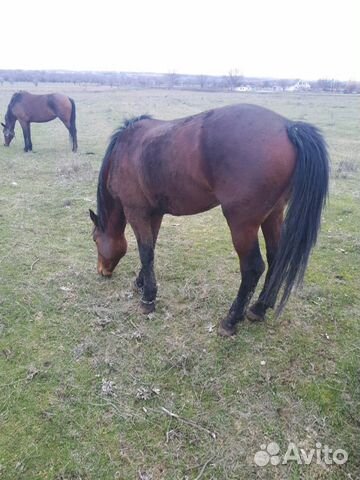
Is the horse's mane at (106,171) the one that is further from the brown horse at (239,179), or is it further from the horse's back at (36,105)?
the horse's back at (36,105)

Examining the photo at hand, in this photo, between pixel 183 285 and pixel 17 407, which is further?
pixel 183 285

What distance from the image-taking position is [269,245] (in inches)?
125

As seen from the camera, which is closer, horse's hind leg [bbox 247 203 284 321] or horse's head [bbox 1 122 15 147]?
horse's hind leg [bbox 247 203 284 321]

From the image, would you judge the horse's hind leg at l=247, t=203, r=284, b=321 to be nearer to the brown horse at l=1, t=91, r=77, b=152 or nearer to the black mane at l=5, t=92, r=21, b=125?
the brown horse at l=1, t=91, r=77, b=152

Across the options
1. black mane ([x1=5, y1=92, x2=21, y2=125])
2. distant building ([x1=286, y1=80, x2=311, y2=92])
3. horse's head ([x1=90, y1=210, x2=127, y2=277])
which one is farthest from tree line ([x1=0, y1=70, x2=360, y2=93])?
horse's head ([x1=90, y1=210, x2=127, y2=277])

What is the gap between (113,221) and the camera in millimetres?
3594

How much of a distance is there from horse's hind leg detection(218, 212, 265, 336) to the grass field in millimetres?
158

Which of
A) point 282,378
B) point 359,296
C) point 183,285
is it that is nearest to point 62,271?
point 183,285

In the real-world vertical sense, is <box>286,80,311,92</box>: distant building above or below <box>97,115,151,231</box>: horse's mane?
above

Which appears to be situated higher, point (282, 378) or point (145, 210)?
point (145, 210)

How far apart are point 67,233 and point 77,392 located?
2.99 metres

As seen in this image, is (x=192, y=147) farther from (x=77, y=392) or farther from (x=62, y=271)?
(x=62, y=271)

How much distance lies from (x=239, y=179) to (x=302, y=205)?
0.49m

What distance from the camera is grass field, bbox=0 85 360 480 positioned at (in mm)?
2098
